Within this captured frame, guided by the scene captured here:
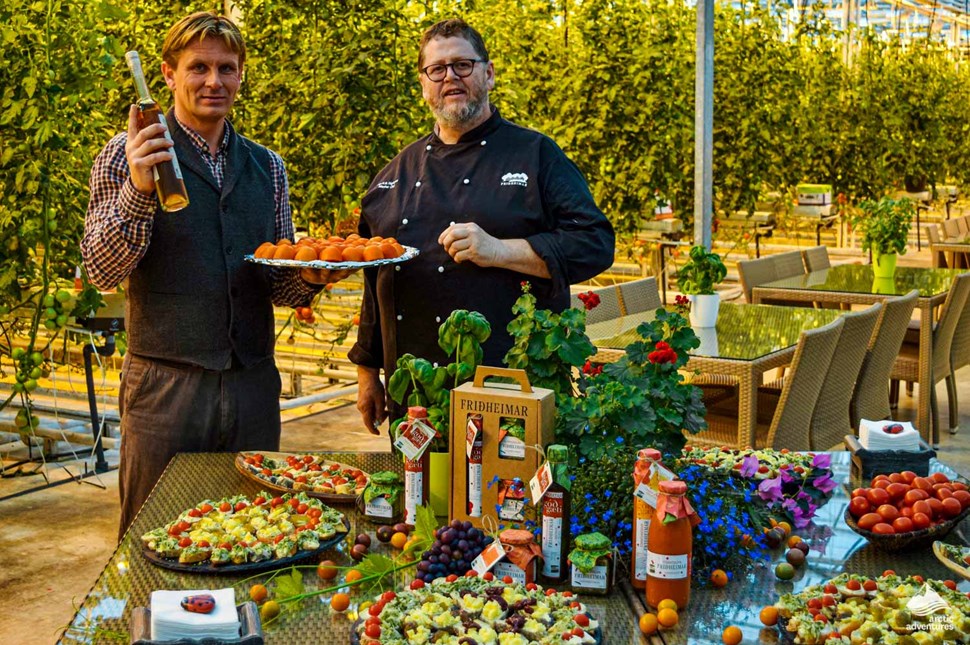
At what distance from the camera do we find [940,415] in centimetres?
648

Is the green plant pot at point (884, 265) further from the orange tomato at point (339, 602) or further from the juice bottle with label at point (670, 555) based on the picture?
the orange tomato at point (339, 602)

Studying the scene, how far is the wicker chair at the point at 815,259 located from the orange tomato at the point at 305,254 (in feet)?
15.6

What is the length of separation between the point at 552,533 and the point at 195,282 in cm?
121

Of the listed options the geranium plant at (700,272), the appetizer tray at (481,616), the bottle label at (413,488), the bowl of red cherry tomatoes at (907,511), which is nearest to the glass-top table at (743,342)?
the geranium plant at (700,272)

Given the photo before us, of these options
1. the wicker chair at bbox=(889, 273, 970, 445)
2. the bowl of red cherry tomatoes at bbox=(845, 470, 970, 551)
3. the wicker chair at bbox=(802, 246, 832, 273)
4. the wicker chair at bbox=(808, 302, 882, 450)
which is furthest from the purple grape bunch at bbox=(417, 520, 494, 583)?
the wicker chair at bbox=(802, 246, 832, 273)

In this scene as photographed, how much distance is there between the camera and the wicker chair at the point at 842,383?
4.39 m

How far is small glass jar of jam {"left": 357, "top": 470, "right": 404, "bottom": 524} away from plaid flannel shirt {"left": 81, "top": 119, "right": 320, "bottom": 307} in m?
0.77

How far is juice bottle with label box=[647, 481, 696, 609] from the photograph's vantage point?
5.78 ft

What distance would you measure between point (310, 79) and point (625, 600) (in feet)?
13.2

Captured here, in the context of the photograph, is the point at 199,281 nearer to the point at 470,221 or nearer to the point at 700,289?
the point at 470,221

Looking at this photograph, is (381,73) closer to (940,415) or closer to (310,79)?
(310,79)

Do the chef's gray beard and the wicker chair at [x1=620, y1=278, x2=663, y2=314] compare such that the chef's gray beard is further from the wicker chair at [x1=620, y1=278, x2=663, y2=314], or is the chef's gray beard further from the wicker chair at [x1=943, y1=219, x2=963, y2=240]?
the wicker chair at [x1=943, y1=219, x2=963, y2=240]

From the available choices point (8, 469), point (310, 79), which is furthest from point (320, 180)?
point (8, 469)

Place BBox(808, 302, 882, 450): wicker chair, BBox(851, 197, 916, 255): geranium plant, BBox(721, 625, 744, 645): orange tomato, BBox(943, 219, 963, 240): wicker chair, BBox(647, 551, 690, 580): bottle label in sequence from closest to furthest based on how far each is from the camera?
1. BBox(721, 625, 744, 645): orange tomato
2. BBox(647, 551, 690, 580): bottle label
3. BBox(808, 302, 882, 450): wicker chair
4. BBox(851, 197, 916, 255): geranium plant
5. BBox(943, 219, 963, 240): wicker chair
